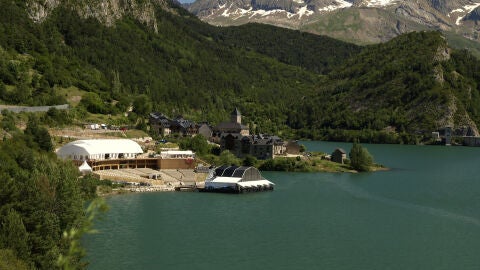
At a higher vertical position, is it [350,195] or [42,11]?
[42,11]

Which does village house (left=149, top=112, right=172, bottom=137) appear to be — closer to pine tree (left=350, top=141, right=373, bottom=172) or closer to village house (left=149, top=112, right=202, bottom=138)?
village house (left=149, top=112, right=202, bottom=138)

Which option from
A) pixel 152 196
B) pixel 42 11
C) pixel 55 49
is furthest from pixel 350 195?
pixel 42 11

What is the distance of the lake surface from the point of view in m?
49.2

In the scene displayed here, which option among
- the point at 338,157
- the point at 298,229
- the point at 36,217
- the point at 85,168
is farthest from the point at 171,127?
the point at 36,217

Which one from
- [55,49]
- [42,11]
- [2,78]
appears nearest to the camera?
[2,78]

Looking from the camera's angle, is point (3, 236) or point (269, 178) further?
point (269, 178)

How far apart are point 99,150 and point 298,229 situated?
44513mm

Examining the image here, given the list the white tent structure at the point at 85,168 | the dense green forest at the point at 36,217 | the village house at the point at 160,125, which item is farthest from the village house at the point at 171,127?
the dense green forest at the point at 36,217

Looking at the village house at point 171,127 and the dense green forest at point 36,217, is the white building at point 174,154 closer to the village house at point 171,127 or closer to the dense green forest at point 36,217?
the village house at point 171,127

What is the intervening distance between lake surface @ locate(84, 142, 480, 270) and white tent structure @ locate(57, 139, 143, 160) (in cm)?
1646

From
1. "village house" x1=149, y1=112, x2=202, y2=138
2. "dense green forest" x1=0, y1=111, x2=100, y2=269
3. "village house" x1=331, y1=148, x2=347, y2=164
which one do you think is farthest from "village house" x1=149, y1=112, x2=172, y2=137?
"dense green forest" x1=0, y1=111, x2=100, y2=269

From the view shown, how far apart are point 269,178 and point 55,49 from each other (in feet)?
267

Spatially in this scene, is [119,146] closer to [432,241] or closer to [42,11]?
[432,241]

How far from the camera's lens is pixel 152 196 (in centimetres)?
7994
